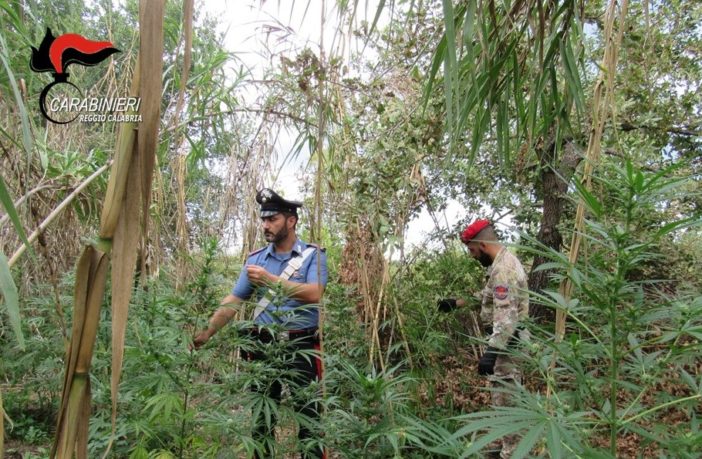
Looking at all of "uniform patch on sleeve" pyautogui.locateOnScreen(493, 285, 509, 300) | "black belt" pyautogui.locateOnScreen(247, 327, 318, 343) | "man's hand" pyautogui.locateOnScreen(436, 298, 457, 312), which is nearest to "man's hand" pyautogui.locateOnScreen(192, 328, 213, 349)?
"black belt" pyautogui.locateOnScreen(247, 327, 318, 343)

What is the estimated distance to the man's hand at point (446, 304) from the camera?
3.79 m

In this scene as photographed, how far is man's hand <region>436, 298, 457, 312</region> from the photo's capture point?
379 cm

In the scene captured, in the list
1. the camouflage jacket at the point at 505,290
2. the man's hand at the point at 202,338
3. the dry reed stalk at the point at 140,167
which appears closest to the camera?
the dry reed stalk at the point at 140,167

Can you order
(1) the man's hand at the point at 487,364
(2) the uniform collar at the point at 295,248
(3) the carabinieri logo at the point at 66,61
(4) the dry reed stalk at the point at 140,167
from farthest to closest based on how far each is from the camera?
1. (1) the man's hand at the point at 487,364
2. (2) the uniform collar at the point at 295,248
3. (3) the carabinieri logo at the point at 66,61
4. (4) the dry reed stalk at the point at 140,167

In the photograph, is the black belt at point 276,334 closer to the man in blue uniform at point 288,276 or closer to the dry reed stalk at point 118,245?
the man in blue uniform at point 288,276

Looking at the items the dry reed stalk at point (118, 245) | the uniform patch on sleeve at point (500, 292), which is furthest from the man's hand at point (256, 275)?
the dry reed stalk at point (118, 245)

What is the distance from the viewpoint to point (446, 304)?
3807 mm

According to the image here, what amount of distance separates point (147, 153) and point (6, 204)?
0.21 metres

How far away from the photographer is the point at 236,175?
10.4 ft

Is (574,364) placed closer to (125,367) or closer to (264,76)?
(125,367)

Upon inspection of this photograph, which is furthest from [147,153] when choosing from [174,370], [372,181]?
[372,181]

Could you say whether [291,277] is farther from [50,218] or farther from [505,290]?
[50,218]

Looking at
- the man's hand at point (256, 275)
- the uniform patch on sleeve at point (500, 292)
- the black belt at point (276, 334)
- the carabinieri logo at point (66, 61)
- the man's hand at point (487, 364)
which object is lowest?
the man's hand at point (487, 364)

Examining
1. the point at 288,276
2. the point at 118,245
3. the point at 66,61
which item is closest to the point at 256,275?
the point at 288,276
